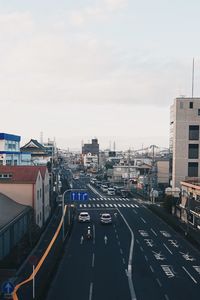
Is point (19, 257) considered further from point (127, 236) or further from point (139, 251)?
point (127, 236)

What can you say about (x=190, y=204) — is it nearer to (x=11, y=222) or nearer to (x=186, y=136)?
(x=186, y=136)

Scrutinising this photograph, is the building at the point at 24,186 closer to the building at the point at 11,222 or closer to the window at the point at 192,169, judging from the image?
the building at the point at 11,222

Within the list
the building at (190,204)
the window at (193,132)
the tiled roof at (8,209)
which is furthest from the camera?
the window at (193,132)

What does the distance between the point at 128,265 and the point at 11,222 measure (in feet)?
29.1

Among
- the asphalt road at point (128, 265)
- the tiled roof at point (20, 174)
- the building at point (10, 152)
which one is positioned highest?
the building at point (10, 152)

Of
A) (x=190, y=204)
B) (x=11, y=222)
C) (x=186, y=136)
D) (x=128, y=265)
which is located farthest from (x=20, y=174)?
(x=186, y=136)

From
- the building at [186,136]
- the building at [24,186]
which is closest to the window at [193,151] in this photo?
the building at [186,136]

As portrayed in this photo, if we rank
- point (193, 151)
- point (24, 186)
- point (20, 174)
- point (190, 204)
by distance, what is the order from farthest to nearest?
point (193, 151), point (190, 204), point (20, 174), point (24, 186)

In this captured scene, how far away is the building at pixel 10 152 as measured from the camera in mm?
71000

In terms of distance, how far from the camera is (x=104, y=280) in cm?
2409

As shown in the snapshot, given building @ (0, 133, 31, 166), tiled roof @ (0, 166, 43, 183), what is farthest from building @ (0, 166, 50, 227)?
building @ (0, 133, 31, 166)

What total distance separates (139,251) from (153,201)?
3651 centimetres

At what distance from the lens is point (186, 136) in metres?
57.3

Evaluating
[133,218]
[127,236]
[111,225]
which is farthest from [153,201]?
[127,236]
